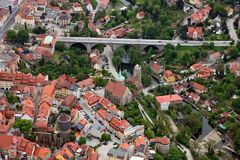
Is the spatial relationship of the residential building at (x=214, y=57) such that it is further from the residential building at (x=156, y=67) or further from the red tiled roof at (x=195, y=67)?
the residential building at (x=156, y=67)

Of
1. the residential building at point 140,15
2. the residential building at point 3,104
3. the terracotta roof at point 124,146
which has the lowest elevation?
the terracotta roof at point 124,146

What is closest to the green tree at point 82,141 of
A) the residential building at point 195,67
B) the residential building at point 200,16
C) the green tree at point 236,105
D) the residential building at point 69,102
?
the residential building at point 69,102

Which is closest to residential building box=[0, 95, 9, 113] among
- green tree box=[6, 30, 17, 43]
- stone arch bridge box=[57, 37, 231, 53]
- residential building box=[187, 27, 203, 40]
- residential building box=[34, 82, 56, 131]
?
residential building box=[34, 82, 56, 131]

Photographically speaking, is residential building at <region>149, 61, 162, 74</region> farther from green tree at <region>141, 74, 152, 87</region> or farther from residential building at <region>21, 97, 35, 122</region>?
residential building at <region>21, 97, 35, 122</region>

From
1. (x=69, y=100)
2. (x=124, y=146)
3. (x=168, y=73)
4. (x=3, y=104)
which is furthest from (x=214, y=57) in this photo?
(x=3, y=104)

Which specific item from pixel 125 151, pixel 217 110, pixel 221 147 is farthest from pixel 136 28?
pixel 125 151

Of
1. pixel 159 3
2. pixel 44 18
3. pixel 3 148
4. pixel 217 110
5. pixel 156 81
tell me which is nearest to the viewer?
pixel 3 148

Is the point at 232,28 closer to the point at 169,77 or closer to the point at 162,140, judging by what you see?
the point at 169,77

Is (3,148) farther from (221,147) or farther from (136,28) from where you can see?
(136,28)
